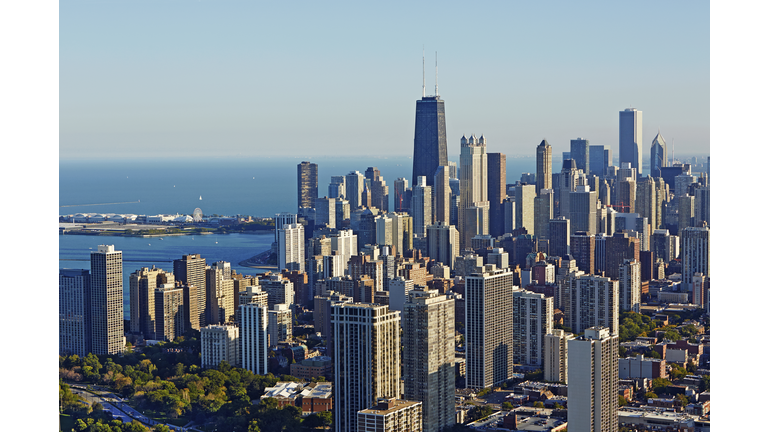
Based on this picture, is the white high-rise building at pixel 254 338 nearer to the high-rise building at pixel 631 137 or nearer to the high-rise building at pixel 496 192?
the high-rise building at pixel 631 137

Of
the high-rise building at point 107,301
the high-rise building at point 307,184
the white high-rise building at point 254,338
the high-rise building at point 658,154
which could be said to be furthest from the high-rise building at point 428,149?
the high-rise building at point 107,301

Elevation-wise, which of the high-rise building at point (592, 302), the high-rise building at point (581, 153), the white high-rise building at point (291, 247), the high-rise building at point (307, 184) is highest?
the high-rise building at point (581, 153)

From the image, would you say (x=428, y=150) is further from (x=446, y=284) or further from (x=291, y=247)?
(x=446, y=284)

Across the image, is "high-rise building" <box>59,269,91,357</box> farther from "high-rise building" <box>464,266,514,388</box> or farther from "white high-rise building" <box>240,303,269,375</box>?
"high-rise building" <box>464,266,514,388</box>

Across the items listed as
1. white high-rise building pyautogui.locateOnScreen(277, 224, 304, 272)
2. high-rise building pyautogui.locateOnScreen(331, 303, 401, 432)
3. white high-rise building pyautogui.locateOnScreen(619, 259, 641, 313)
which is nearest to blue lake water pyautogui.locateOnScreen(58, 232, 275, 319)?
white high-rise building pyautogui.locateOnScreen(277, 224, 304, 272)

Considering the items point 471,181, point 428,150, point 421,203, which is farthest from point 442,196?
point 428,150
